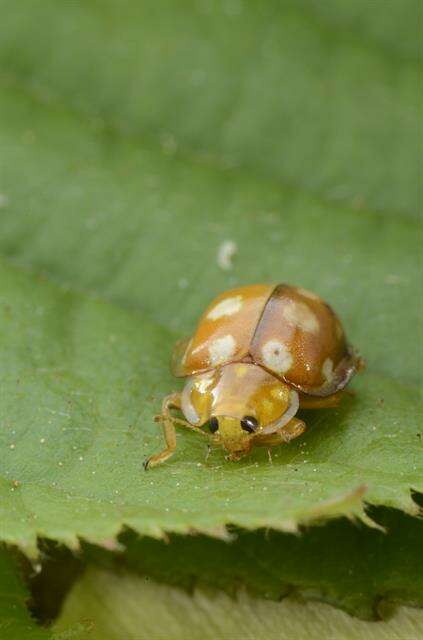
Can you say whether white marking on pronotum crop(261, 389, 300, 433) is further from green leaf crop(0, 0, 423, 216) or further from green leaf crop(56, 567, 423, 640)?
green leaf crop(0, 0, 423, 216)

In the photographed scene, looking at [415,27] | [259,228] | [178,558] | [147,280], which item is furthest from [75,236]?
[415,27]

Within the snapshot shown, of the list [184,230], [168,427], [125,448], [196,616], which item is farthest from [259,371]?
[184,230]

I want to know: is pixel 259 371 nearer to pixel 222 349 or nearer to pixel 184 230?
pixel 222 349

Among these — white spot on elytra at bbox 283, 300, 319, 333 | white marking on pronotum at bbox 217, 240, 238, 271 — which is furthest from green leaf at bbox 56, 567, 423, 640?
white marking on pronotum at bbox 217, 240, 238, 271

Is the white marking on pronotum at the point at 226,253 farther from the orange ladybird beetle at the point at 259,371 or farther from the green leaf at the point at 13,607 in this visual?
the green leaf at the point at 13,607

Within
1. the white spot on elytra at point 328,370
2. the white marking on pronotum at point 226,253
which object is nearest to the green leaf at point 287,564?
the white spot on elytra at point 328,370

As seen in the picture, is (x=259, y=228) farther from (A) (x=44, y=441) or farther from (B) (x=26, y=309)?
(A) (x=44, y=441)
